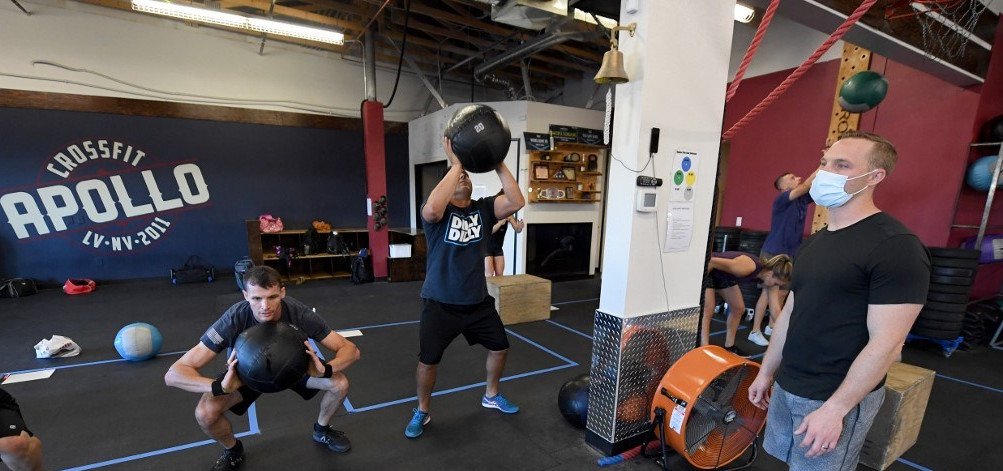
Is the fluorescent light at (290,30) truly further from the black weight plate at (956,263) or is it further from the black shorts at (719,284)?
the black weight plate at (956,263)

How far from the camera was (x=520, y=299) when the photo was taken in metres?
4.57

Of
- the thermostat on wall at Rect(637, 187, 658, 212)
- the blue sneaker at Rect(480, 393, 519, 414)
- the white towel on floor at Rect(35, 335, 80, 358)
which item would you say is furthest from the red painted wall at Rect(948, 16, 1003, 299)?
the white towel on floor at Rect(35, 335, 80, 358)

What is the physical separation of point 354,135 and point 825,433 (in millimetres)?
7775

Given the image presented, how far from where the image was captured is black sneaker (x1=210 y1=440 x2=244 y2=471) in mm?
2119

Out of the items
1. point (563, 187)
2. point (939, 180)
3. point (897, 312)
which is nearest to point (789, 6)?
point (897, 312)

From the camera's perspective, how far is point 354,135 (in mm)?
7621

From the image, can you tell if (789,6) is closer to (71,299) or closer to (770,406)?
Answer: (770,406)

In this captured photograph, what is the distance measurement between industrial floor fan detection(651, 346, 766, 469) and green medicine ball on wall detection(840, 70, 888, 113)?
2.91m

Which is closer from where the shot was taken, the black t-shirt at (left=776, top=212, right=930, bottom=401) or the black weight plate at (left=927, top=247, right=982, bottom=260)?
the black t-shirt at (left=776, top=212, right=930, bottom=401)

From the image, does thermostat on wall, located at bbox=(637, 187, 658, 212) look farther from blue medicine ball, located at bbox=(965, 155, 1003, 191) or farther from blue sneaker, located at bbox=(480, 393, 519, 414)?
blue medicine ball, located at bbox=(965, 155, 1003, 191)

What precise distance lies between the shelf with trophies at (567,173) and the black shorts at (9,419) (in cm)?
537

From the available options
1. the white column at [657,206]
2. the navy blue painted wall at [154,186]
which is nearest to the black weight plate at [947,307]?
the white column at [657,206]

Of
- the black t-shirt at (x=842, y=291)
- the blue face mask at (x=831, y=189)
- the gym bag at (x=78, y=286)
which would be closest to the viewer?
the black t-shirt at (x=842, y=291)

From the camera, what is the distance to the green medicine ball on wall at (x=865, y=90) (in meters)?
3.39
